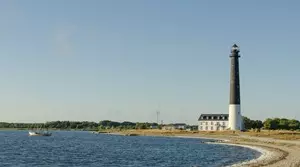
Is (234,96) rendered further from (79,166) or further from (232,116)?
(79,166)

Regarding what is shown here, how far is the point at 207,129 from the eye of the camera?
17412cm

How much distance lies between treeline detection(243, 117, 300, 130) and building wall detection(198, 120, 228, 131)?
1346 centimetres

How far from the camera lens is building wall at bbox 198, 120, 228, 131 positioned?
168125 mm

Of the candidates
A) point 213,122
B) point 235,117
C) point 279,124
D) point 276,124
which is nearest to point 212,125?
point 213,122

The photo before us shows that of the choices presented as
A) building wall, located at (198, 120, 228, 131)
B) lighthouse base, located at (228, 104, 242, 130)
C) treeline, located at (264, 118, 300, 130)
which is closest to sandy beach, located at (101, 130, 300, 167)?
lighthouse base, located at (228, 104, 242, 130)

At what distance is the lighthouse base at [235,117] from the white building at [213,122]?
22.0m

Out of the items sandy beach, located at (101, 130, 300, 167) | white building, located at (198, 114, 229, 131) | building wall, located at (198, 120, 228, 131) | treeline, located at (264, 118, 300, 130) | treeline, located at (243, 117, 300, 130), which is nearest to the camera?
sandy beach, located at (101, 130, 300, 167)

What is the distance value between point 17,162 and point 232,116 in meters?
91.2

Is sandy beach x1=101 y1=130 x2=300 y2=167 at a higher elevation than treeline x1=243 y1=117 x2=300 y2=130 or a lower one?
lower

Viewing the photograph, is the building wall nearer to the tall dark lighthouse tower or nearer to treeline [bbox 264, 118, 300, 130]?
treeline [bbox 264, 118, 300, 130]

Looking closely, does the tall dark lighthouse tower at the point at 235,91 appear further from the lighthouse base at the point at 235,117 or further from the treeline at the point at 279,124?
the treeline at the point at 279,124

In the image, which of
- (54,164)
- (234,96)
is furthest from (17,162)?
(234,96)

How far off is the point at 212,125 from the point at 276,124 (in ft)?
80.8

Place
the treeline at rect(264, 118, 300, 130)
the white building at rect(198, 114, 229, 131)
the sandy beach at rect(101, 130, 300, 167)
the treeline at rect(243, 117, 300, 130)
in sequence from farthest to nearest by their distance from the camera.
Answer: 1. the treeline at rect(243, 117, 300, 130)
2. the treeline at rect(264, 118, 300, 130)
3. the white building at rect(198, 114, 229, 131)
4. the sandy beach at rect(101, 130, 300, 167)
